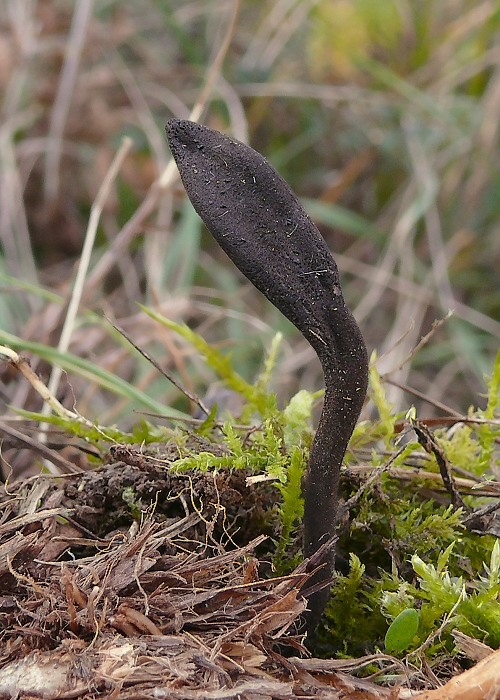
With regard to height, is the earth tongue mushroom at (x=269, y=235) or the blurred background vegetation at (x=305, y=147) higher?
the blurred background vegetation at (x=305, y=147)

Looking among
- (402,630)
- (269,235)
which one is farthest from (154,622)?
(269,235)

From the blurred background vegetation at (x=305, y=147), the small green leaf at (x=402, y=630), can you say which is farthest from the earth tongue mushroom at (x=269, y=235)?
the blurred background vegetation at (x=305, y=147)

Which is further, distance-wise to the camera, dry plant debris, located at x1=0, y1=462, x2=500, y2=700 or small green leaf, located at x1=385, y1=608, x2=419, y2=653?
small green leaf, located at x1=385, y1=608, x2=419, y2=653

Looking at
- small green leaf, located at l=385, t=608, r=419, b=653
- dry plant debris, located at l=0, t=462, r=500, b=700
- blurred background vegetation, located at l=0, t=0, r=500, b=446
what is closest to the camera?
A: dry plant debris, located at l=0, t=462, r=500, b=700

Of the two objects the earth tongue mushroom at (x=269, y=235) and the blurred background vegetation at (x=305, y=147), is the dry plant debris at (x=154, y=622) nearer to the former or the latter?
the earth tongue mushroom at (x=269, y=235)

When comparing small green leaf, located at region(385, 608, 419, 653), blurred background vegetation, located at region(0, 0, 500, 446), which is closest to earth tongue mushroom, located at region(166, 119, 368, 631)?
small green leaf, located at region(385, 608, 419, 653)

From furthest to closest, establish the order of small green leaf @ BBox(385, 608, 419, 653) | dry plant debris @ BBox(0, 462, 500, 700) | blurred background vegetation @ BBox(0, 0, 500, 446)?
blurred background vegetation @ BBox(0, 0, 500, 446), small green leaf @ BBox(385, 608, 419, 653), dry plant debris @ BBox(0, 462, 500, 700)

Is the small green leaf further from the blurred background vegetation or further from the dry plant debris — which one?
the blurred background vegetation

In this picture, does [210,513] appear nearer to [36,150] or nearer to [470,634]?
[470,634]
